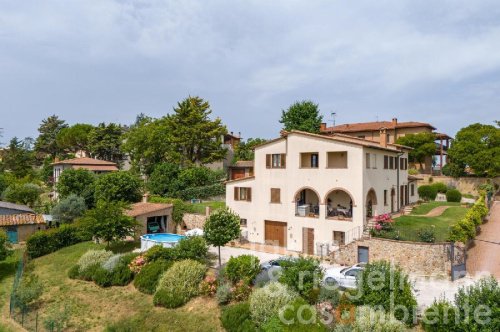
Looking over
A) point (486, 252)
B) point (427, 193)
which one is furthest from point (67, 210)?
point (427, 193)

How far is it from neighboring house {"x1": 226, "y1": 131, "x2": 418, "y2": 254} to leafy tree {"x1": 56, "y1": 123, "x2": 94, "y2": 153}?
54748mm

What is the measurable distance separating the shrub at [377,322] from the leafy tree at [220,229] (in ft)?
38.0

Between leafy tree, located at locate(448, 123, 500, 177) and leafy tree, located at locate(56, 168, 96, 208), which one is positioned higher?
leafy tree, located at locate(448, 123, 500, 177)

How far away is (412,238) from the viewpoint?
21453 millimetres

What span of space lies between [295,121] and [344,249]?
32.9 metres

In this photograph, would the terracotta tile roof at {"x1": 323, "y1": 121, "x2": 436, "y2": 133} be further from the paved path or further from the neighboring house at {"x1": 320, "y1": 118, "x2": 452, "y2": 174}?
the paved path

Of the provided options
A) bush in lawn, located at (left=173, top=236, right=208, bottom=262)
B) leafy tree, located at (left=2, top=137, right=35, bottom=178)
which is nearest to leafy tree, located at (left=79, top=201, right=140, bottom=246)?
bush in lawn, located at (left=173, top=236, right=208, bottom=262)

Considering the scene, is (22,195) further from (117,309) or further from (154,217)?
(117,309)

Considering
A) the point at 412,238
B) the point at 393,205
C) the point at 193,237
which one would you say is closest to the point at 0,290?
the point at 193,237

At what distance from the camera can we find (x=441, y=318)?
1380cm

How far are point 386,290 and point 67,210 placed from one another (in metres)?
32.1

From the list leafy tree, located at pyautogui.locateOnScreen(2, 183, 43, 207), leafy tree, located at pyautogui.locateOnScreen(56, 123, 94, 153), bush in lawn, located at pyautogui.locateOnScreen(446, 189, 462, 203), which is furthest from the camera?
leafy tree, located at pyautogui.locateOnScreen(56, 123, 94, 153)

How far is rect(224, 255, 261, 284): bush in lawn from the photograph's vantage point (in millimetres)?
19453

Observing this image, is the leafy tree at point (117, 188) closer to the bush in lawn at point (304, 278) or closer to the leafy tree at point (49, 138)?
the bush in lawn at point (304, 278)
